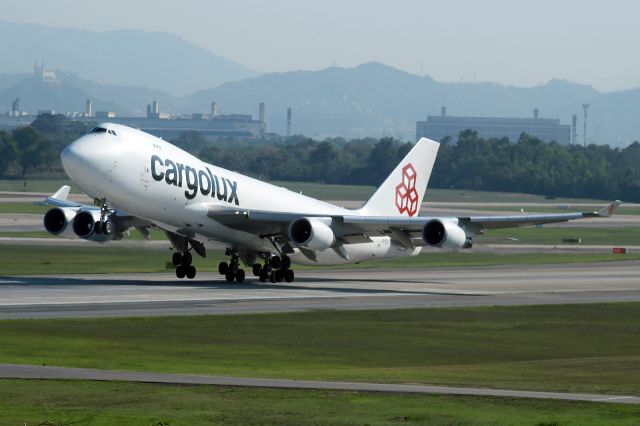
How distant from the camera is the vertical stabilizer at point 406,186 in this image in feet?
243

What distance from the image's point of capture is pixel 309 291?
64062 millimetres

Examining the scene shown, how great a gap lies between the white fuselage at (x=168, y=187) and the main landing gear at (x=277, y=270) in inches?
31.2

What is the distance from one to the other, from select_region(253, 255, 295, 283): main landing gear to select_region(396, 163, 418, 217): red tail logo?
9.49 m

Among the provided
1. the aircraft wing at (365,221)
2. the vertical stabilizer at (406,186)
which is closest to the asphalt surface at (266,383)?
the aircraft wing at (365,221)

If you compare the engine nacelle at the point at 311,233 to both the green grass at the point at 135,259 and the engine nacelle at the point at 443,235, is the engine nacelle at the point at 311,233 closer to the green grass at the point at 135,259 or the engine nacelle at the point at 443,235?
the engine nacelle at the point at 443,235

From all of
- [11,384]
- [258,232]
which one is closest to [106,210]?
[258,232]

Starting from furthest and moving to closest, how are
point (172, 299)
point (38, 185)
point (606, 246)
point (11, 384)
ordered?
point (38, 185) → point (606, 246) → point (172, 299) → point (11, 384)

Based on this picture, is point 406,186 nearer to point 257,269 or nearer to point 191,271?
point 257,269

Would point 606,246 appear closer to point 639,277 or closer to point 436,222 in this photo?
point 639,277

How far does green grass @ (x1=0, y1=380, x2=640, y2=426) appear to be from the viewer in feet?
84.6

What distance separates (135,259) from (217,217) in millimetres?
21825

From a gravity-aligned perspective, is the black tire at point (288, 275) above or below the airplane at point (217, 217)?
below

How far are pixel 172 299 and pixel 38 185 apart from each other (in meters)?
146

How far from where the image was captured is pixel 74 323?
4644 centimetres
